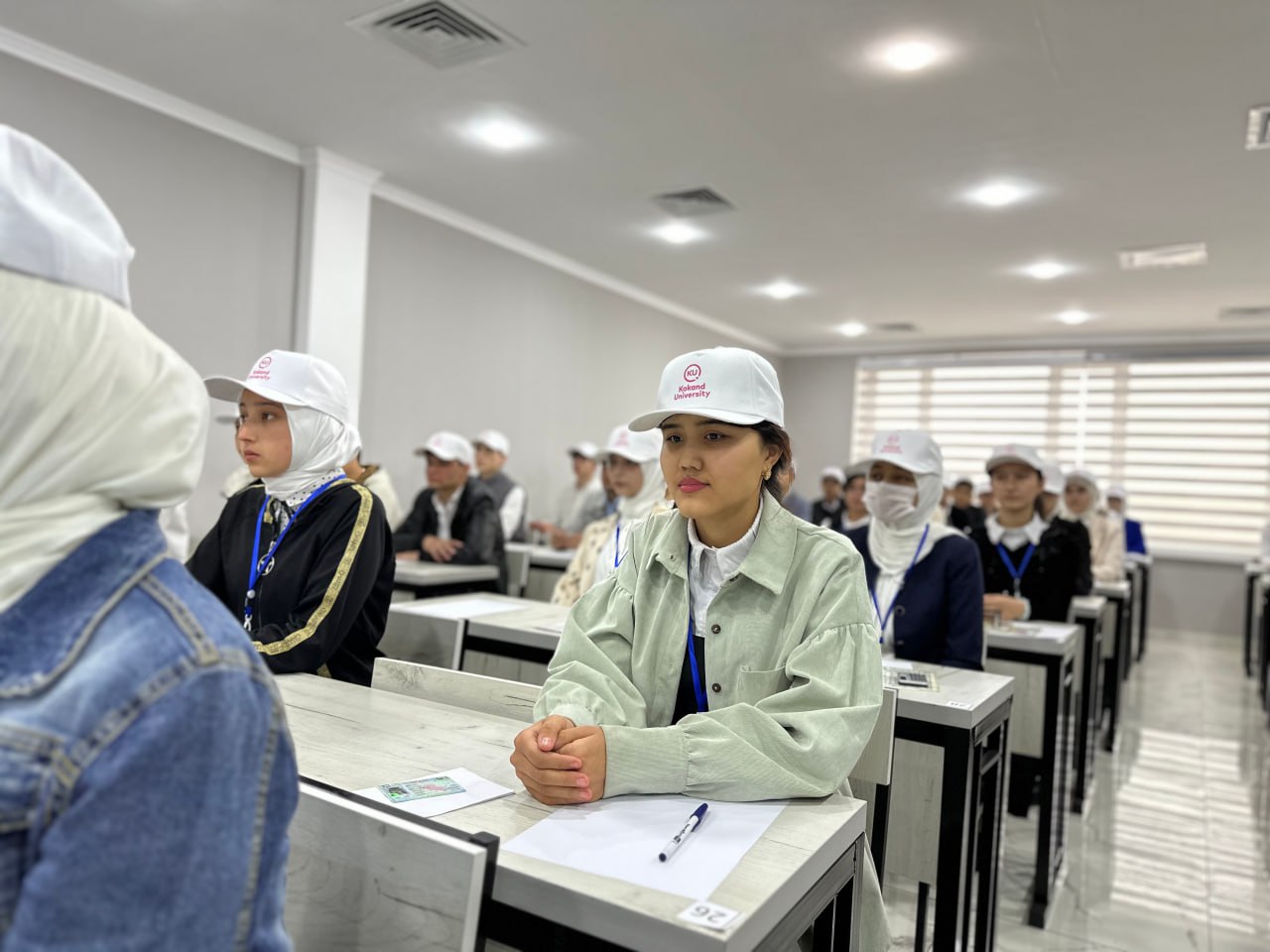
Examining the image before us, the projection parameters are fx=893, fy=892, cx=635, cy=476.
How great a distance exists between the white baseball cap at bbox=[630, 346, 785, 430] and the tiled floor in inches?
77.4

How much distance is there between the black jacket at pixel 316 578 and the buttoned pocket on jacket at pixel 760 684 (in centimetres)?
108

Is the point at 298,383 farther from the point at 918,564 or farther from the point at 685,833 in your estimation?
the point at 918,564

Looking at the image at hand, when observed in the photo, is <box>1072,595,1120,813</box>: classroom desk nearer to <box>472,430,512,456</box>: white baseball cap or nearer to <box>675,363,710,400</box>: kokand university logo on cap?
<box>675,363,710,400</box>: kokand university logo on cap

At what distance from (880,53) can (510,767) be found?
375 centimetres

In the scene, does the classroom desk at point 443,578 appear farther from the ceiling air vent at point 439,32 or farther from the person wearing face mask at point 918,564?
the ceiling air vent at point 439,32

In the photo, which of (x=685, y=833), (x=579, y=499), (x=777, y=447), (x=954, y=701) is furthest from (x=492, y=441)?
(x=685, y=833)

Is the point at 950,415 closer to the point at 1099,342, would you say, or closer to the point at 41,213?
the point at 1099,342

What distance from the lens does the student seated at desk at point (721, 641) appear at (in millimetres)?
1313

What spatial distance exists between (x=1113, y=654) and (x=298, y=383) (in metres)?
5.04

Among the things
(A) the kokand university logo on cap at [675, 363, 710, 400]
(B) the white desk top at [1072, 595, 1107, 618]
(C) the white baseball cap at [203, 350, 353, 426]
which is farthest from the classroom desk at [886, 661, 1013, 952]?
(B) the white desk top at [1072, 595, 1107, 618]

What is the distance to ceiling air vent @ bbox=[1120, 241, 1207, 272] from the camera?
270 inches

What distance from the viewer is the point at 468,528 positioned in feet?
17.9

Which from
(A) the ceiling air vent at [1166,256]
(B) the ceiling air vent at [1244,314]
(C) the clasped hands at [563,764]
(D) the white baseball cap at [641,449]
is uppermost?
(B) the ceiling air vent at [1244,314]

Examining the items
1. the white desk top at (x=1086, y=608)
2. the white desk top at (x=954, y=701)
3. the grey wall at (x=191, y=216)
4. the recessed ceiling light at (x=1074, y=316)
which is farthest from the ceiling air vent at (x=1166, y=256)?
the grey wall at (x=191, y=216)
